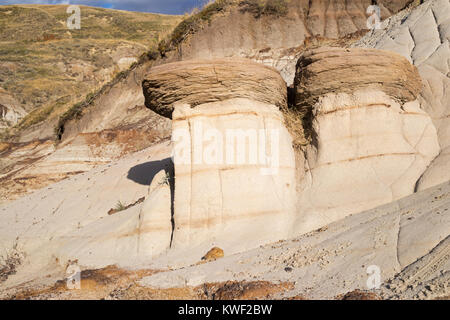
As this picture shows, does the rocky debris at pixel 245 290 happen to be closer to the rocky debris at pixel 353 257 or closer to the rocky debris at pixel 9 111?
the rocky debris at pixel 353 257

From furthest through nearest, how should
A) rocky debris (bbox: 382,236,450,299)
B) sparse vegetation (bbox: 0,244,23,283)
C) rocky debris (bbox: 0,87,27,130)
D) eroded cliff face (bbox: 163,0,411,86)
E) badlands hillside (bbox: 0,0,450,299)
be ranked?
rocky debris (bbox: 0,87,27,130) → eroded cliff face (bbox: 163,0,411,86) → sparse vegetation (bbox: 0,244,23,283) → badlands hillside (bbox: 0,0,450,299) → rocky debris (bbox: 382,236,450,299)

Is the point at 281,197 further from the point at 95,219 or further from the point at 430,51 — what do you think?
the point at 430,51

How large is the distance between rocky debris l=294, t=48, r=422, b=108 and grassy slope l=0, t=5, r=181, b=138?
16107 mm

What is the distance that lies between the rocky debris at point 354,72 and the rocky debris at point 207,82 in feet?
2.24

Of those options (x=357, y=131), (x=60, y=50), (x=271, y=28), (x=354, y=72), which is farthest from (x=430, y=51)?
(x=60, y=50)

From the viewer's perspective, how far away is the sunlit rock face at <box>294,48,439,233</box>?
6.98 m

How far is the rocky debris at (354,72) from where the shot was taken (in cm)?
731

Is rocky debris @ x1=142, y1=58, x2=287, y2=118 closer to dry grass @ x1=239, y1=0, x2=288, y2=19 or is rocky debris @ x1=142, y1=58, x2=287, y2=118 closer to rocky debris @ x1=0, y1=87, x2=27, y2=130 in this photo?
dry grass @ x1=239, y1=0, x2=288, y2=19

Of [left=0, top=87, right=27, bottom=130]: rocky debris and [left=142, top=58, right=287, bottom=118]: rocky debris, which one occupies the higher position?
[left=0, top=87, right=27, bottom=130]: rocky debris

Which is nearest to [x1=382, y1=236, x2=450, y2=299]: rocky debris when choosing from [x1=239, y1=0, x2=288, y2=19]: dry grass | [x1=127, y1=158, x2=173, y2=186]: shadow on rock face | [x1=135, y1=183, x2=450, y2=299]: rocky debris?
[x1=135, y1=183, x2=450, y2=299]: rocky debris

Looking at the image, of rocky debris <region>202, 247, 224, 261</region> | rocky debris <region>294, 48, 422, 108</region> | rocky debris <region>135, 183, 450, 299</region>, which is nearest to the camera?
rocky debris <region>135, 183, 450, 299</region>

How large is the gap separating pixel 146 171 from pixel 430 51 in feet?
23.5

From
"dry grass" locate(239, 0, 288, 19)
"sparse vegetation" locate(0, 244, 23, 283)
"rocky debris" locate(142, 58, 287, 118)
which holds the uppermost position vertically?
"dry grass" locate(239, 0, 288, 19)

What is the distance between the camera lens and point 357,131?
7379mm
